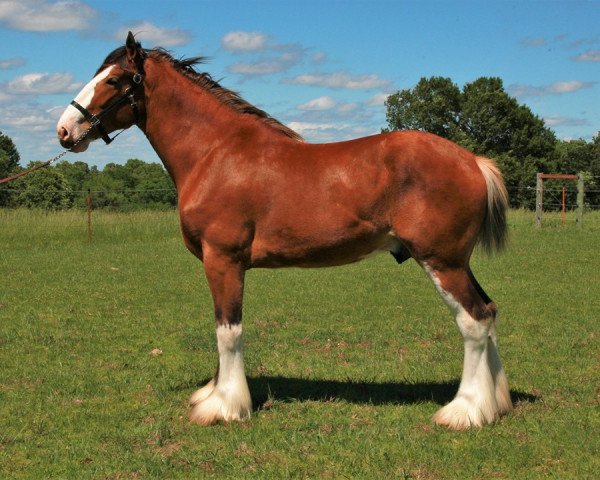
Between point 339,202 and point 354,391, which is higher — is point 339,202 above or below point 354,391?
above

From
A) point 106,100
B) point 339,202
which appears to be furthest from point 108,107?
point 339,202

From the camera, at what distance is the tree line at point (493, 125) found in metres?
41.8

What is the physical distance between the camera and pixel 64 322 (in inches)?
346

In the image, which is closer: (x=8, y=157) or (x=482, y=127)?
(x=482, y=127)

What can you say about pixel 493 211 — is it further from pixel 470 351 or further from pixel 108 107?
pixel 108 107

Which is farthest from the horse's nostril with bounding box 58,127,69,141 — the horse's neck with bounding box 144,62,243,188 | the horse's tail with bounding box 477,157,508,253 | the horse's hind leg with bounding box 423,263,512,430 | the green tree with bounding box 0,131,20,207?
the green tree with bounding box 0,131,20,207

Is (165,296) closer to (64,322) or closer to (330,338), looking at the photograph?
(64,322)

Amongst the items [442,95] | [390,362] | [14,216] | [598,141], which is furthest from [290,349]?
[598,141]

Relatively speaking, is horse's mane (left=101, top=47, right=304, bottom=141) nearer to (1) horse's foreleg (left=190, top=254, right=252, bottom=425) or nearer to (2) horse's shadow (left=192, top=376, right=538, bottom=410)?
(1) horse's foreleg (left=190, top=254, right=252, bottom=425)

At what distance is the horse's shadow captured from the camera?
5.45 m

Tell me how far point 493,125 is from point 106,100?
40086mm

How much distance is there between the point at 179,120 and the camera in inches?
210

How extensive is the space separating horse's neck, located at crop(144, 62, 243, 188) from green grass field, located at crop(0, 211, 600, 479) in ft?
6.56

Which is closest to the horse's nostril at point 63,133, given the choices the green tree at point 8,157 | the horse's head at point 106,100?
the horse's head at point 106,100
